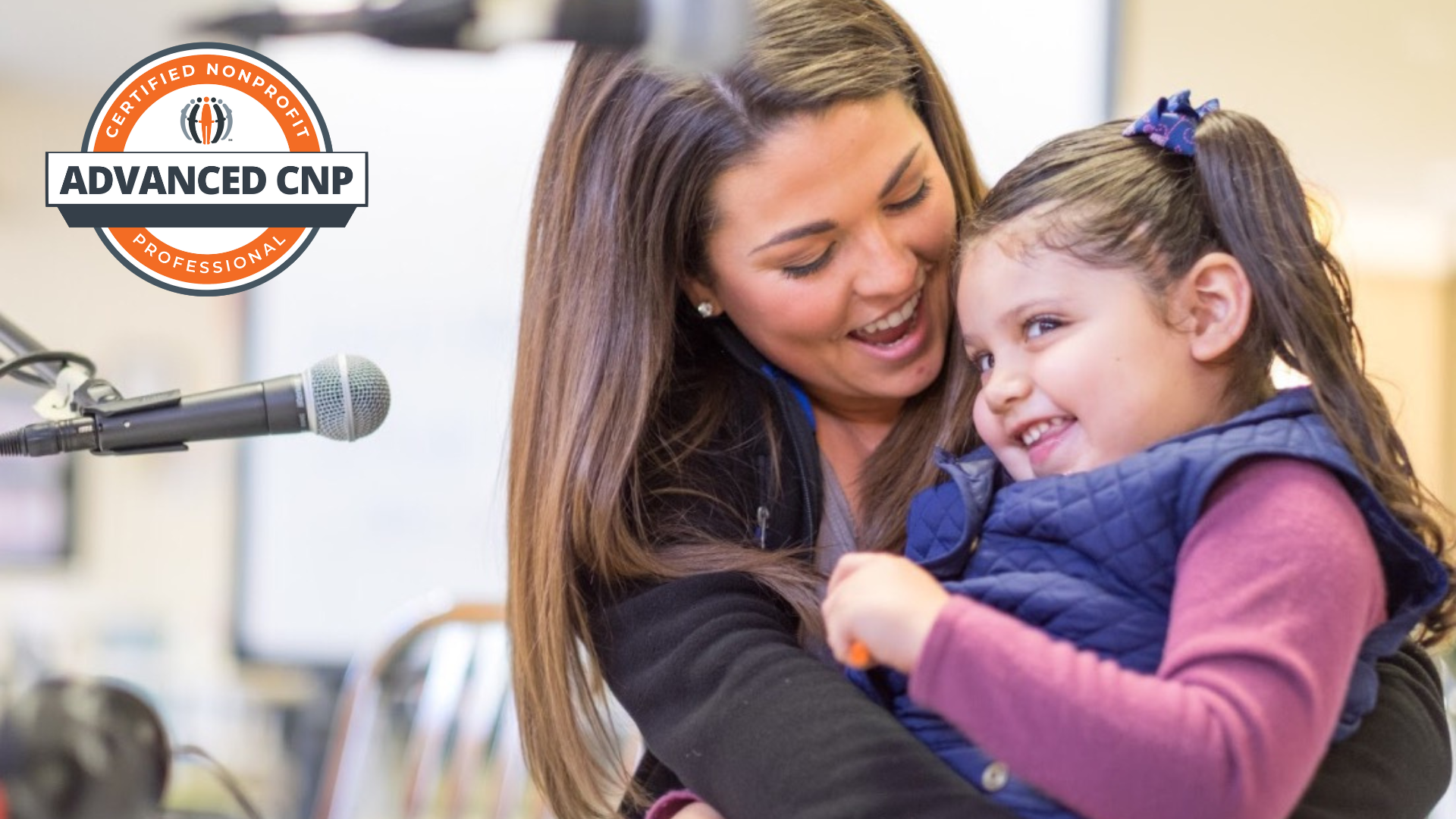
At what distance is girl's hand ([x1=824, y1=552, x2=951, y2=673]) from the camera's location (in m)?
0.84

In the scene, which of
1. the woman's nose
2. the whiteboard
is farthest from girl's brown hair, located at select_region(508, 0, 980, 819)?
the whiteboard

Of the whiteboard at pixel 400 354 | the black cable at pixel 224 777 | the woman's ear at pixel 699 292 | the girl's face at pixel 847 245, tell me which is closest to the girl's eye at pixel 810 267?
the girl's face at pixel 847 245

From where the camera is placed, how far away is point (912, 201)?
1192 mm

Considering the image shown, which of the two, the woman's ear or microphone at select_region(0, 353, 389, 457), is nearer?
microphone at select_region(0, 353, 389, 457)

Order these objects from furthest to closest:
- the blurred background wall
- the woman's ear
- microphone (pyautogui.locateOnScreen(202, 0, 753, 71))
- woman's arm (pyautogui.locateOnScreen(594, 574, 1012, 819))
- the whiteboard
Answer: the whiteboard
the blurred background wall
the woman's ear
woman's arm (pyautogui.locateOnScreen(594, 574, 1012, 819))
microphone (pyautogui.locateOnScreen(202, 0, 753, 71))

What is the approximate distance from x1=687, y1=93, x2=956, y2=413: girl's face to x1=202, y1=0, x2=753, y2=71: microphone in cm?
34

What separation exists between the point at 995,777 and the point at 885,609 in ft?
0.57

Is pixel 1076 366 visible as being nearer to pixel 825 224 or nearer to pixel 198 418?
pixel 825 224

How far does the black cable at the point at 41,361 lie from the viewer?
1.00 meters

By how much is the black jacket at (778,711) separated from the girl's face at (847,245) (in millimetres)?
95

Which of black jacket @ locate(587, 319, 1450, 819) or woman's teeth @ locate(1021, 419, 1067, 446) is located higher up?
woman's teeth @ locate(1021, 419, 1067, 446)

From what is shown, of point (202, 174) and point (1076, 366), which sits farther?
point (202, 174)

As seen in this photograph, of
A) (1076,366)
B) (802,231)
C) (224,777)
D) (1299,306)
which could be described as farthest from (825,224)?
(224,777)

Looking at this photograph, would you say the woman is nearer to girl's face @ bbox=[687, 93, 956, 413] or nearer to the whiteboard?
girl's face @ bbox=[687, 93, 956, 413]
